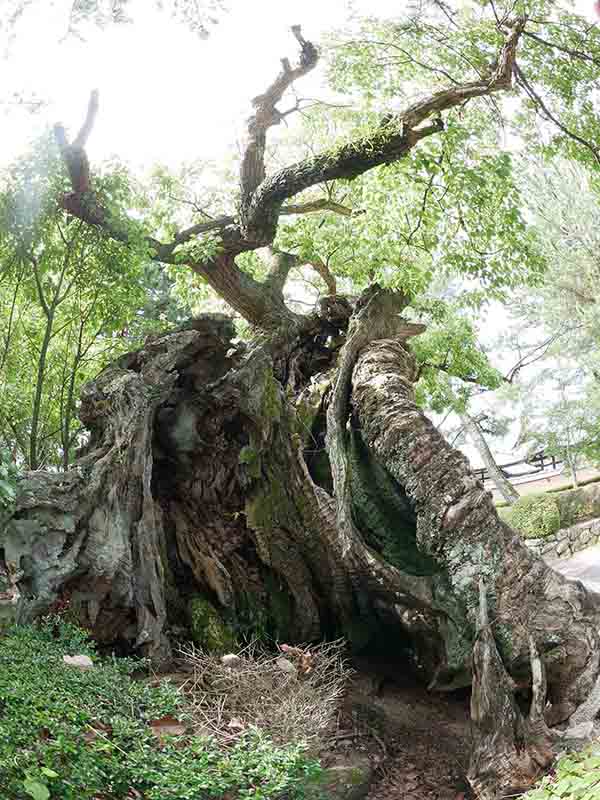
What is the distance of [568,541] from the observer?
15281 millimetres

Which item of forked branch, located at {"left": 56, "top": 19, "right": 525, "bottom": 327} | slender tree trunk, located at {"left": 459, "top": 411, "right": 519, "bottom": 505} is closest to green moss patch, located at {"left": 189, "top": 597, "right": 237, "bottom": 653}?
forked branch, located at {"left": 56, "top": 19, "right": 525, "bottom": 327}

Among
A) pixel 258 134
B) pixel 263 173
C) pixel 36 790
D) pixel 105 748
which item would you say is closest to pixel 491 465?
pixel 263 173

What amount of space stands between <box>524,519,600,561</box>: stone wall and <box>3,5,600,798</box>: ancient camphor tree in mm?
8509

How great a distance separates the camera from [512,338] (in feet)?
70.8

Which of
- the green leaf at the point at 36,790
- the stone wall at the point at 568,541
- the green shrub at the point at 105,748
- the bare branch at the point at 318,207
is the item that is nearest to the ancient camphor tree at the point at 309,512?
the green shrub at the point at 105,748

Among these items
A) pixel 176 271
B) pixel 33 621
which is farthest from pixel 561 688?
pixel 176 271

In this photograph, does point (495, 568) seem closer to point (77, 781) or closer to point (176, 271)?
point (77, 781)

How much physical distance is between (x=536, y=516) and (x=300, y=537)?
9985mm

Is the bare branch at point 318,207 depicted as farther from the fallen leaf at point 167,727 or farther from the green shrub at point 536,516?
the green shrub at point 536,516

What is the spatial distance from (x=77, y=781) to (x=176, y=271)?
310 inches

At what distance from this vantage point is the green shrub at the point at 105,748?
10.0ft

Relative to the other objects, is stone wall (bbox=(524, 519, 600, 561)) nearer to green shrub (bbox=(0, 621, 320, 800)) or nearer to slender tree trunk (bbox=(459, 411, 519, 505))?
slender tree trunk (bbox=(459, 411, 519, 505))

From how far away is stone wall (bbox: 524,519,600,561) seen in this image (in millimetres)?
15234

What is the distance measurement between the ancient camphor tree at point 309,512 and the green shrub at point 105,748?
1.29 metres
